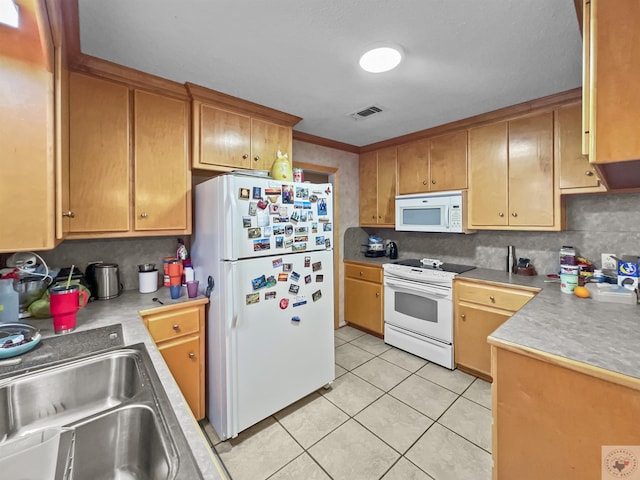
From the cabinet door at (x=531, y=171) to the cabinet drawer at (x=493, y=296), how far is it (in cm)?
60

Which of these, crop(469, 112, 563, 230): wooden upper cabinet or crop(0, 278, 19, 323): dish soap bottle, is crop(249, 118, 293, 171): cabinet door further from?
crop(469, 112, 563, 230): wooden upper cabinet

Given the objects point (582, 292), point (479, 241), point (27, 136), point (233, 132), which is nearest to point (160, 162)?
point (233, 132)

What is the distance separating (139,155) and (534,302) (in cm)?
263

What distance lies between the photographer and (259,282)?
1.77m

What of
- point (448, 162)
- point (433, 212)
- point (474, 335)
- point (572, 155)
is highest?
point (448, 162)

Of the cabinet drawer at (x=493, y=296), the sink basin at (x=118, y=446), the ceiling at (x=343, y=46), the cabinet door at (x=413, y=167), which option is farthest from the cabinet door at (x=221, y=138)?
the cabinet drawer at (x=493, y=296)

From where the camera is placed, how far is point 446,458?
1613 mm

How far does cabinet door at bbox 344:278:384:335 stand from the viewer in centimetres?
316

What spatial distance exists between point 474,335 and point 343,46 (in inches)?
93.8

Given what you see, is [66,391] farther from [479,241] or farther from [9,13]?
[479,241]

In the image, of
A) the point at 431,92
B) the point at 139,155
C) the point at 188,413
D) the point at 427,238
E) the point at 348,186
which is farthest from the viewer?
the point at 348,186

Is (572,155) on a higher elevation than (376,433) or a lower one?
higher

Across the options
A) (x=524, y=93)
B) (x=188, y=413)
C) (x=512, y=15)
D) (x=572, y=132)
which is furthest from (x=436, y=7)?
(x=188, y=413)

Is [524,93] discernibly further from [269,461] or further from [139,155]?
[269,461]
